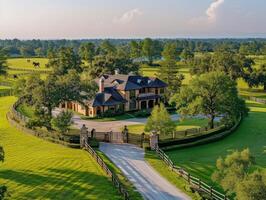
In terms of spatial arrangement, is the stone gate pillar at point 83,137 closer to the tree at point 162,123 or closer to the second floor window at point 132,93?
the tree at point 162,123

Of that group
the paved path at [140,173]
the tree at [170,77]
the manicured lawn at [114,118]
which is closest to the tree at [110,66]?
the tree at [170,77]

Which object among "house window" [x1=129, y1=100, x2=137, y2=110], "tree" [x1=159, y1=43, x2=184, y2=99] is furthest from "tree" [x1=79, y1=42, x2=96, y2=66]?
A: "house window" [x1=129, y1=100, x2=137, y2=110]

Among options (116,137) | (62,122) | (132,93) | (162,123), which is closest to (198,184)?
(162,123)

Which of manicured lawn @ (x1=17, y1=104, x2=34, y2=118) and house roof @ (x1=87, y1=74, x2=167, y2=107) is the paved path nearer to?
house roof @ (x1=87, y1=74, x2=167, y2=107)

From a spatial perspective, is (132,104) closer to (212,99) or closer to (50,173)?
(212,99)

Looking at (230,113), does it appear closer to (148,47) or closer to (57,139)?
(57,139)

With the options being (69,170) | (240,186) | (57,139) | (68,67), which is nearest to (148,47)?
(68,67)
